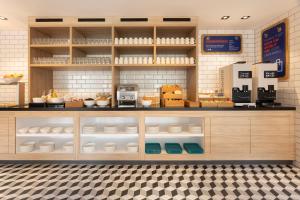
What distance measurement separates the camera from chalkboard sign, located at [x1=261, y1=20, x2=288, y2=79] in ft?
12.1

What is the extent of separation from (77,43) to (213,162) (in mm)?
3145

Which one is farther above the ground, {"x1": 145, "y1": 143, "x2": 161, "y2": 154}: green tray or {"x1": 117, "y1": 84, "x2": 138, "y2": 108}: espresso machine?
{"x1": 117, "y1": 84, "x2": 138, "y2": 108}: espresso machine

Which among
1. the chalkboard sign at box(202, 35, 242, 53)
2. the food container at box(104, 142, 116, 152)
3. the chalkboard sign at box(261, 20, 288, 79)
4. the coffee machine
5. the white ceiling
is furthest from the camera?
the chalkboard sign at box(202, 35, 242, 53)

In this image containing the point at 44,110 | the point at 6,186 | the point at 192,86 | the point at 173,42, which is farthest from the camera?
the point at 192,86

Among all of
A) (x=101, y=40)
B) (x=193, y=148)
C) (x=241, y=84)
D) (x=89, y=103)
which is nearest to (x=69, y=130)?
(x=89, y=103)

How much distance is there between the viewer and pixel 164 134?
11.4 feet

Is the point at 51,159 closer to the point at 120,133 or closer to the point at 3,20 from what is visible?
the point at 120,133

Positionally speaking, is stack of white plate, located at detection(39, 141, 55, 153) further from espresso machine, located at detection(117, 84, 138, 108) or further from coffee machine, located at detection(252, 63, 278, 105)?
coffee machine, located at detection(252, 63, 278, 105)

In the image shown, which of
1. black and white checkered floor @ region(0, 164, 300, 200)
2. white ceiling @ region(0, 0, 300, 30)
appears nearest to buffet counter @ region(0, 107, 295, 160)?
black and white checkered floor @ region(0, 164, 300, 200)

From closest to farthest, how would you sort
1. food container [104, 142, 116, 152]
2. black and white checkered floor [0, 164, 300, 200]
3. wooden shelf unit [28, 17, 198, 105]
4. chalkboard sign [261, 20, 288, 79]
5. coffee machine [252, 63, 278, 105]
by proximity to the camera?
black and white checkered floor [0, 164, 300, 200]
food container [104, 142, 116, 152]
coffee machine [252, 63, 278, 105]
chalkboard sign [261, 20, 288, 79]
wooden shelf unit [28, 17, 198, 105]

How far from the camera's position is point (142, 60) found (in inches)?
155

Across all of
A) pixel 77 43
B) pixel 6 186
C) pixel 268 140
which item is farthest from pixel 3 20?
pixel 268 140

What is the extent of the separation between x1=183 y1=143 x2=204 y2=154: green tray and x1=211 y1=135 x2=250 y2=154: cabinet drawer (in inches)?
8.1

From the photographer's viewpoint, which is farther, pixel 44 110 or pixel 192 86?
pixel 192 86
